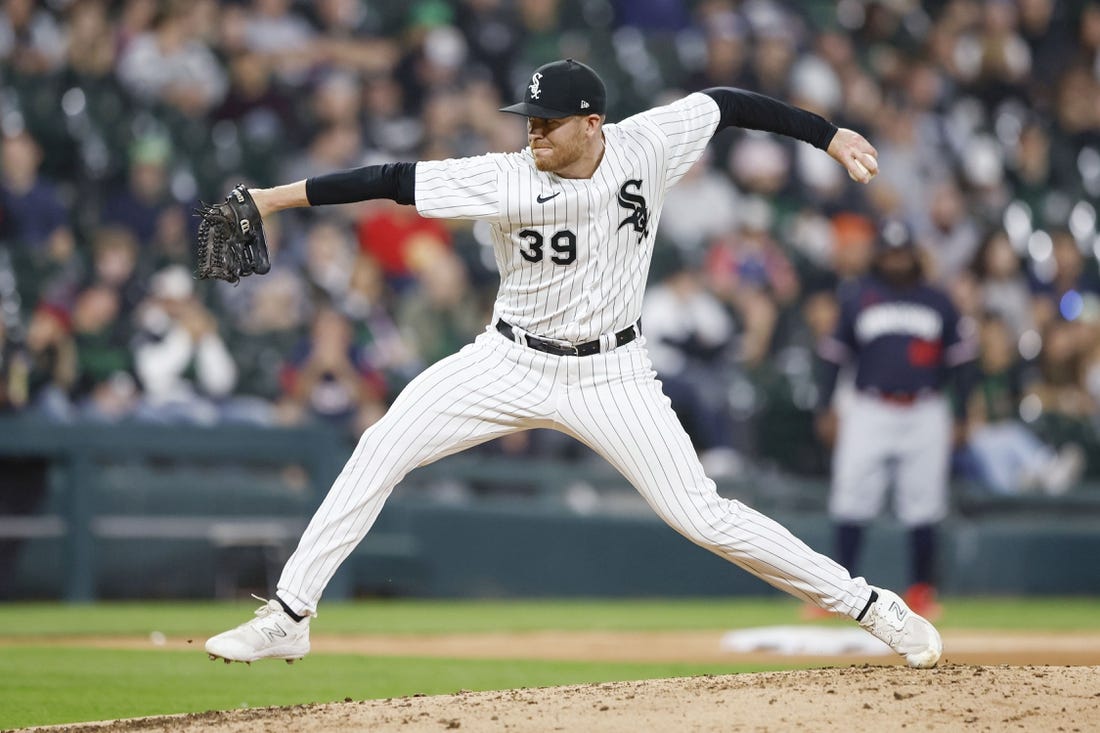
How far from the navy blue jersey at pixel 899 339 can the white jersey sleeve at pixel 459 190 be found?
4929mm

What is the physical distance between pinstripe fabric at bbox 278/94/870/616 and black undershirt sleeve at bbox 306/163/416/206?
0.16 feet

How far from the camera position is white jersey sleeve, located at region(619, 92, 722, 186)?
5.26 meters

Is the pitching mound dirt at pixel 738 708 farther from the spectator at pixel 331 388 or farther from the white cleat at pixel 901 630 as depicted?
the spectator at pixel 331 388

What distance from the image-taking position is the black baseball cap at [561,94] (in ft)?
16.2

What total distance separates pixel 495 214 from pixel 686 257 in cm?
774

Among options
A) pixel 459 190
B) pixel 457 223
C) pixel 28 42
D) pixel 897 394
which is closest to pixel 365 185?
pixel 459 190

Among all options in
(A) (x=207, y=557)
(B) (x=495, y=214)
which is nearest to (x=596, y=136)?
(B) (x=495, y=214)

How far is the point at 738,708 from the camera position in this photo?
464 centimetres

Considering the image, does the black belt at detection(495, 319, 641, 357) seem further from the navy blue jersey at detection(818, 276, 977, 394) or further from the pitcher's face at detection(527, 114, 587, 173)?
the navy blue jersey at detection(818, 276, 977, 394)

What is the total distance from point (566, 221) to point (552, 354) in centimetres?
40

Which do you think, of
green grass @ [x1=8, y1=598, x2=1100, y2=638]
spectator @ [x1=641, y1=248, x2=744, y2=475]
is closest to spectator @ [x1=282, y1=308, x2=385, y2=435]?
green grass @ [x1=8, y1=598, x2=1100, y2=638]

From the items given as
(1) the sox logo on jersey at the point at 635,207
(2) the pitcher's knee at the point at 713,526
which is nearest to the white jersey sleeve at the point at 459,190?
(1) the sox logo on jersey at the point at 635,207

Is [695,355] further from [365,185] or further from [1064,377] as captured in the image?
[365,185]


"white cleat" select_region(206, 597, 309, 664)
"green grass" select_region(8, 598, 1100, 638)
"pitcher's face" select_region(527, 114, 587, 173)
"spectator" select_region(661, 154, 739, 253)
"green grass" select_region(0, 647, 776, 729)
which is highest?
"spectator" select_region(661, 154, 739, 253)
